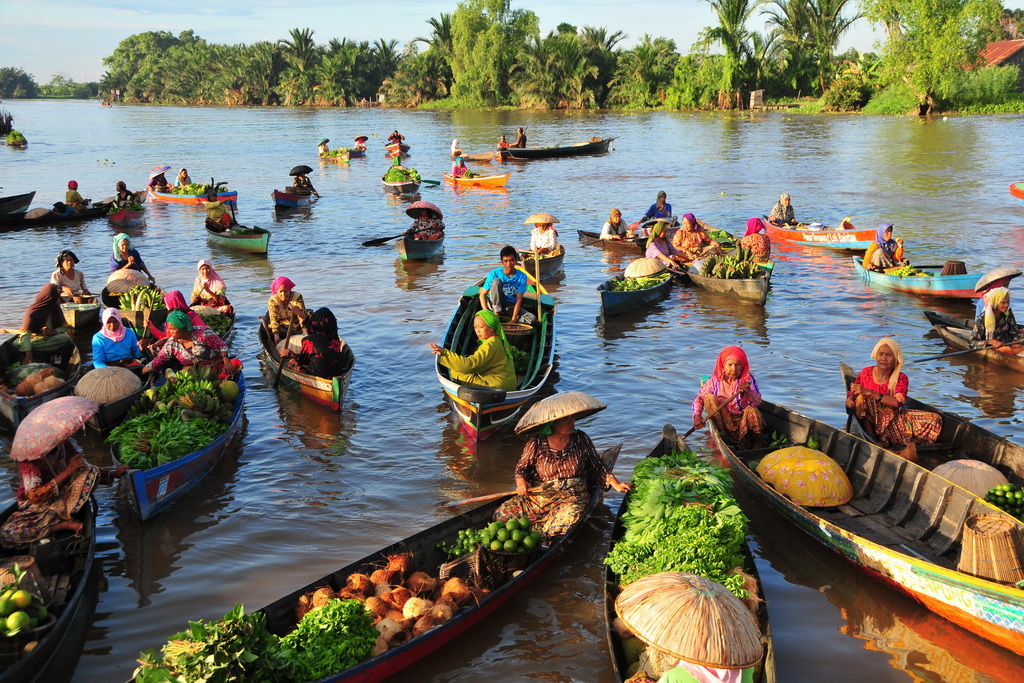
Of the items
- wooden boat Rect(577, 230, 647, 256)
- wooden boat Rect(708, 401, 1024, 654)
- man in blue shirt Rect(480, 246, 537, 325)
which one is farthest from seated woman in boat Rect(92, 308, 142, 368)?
wooden boat Rect(577, 230, 647, 256)

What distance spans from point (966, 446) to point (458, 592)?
5.46m

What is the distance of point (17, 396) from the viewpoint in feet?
31.7

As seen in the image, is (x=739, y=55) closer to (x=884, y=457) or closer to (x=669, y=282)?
(x=669, y=282)

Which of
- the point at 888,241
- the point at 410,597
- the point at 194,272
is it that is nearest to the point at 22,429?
the point at 410,597

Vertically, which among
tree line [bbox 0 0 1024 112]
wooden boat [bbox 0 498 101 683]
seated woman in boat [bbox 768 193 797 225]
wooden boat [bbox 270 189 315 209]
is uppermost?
tree line [bbox 0 0 1024 112]

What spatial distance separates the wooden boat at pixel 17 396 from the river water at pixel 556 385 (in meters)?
0.78

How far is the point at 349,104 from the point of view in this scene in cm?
9544

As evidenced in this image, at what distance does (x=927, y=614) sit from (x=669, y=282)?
10270 millimetres

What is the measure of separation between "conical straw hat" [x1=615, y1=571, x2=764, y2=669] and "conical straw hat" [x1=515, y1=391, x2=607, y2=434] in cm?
266

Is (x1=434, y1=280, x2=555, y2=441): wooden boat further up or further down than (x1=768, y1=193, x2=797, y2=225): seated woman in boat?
further down

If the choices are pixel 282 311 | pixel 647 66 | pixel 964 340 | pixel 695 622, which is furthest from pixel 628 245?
pixel 647 66

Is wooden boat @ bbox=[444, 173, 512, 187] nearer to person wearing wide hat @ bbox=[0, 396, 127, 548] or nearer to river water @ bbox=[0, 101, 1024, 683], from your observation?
river water @ bbox=[0, 101, 1024, 683]

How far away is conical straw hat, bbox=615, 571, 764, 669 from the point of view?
4.14 meters

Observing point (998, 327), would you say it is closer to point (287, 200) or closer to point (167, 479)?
point (167, 479)
